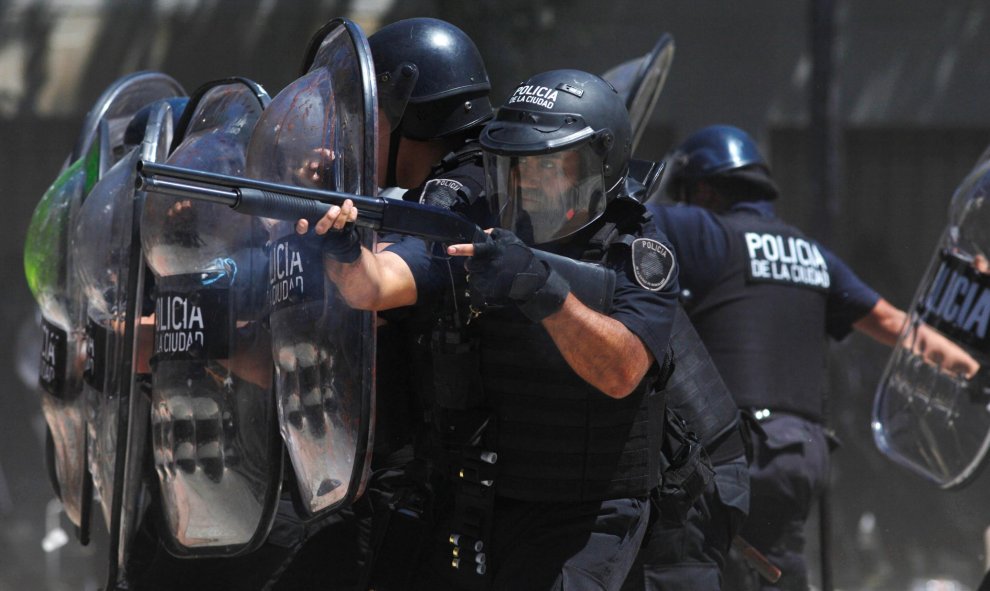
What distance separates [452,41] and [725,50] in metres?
5.72

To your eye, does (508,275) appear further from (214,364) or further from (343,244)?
(214,364)

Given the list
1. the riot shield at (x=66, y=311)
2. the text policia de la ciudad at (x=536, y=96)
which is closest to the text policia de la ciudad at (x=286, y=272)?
the text policia de la ciudad at (x=536, y=96)

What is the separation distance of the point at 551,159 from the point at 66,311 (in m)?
1.57

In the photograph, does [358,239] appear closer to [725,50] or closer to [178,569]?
[178,569]

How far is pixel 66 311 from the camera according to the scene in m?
3.54

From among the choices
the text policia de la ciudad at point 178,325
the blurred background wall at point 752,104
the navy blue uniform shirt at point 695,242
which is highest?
the text policia de la ciudad at point 178,325

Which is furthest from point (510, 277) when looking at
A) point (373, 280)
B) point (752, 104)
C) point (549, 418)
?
point (752, 104)

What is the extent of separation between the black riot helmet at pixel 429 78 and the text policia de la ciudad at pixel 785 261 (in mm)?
1272

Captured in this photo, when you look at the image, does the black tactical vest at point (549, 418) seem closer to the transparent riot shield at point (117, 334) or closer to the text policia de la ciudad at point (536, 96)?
the text policia de la ciudad at point (536, 96)

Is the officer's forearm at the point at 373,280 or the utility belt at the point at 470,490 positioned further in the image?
the utility belt at the point at 470,490

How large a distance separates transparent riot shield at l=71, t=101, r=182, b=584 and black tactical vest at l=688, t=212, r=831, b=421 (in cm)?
181

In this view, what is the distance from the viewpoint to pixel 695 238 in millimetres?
4105

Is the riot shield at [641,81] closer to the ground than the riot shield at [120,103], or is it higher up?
closer to the ground

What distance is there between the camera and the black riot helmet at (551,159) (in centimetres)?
267
